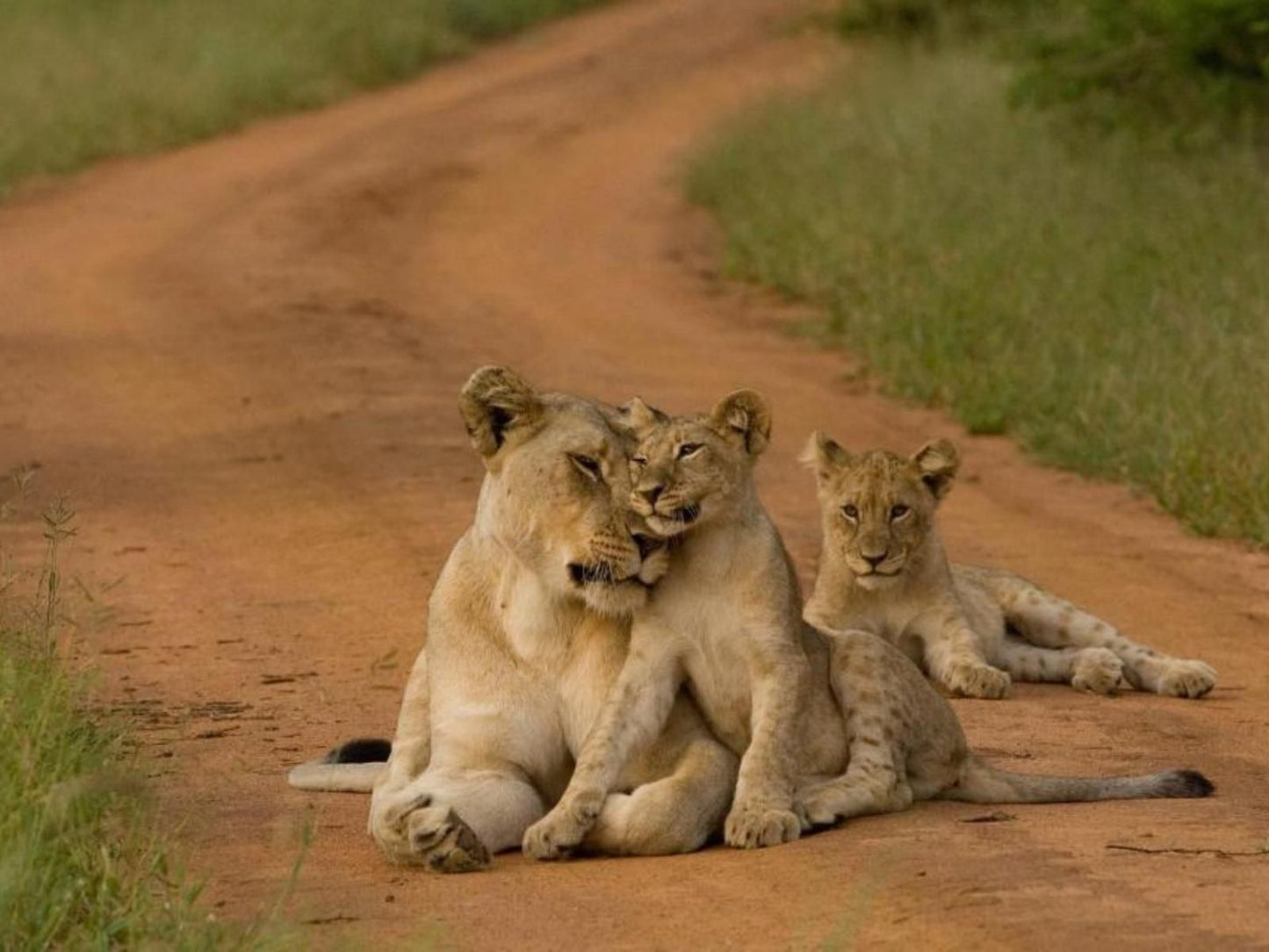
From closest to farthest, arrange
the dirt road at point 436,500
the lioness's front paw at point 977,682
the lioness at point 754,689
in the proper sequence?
the dirt road at point 436,500
the lioness at point 754,689
the lioness's front paw at point 977,682

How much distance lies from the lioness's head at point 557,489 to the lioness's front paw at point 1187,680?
111 inches

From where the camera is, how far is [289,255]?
1817cm

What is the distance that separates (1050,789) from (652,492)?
1.26m

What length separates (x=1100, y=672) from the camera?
28.2ft

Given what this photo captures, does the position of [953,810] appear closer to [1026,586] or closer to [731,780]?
[731,780]

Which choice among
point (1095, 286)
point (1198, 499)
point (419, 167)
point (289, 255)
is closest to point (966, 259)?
point (1095, 286)

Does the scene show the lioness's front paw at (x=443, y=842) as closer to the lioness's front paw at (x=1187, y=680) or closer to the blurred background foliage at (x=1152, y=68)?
the lioness's front paw at (x=1187, y=680)

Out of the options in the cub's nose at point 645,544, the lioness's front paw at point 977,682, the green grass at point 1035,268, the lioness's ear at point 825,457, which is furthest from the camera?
the green grass at point 1035,268

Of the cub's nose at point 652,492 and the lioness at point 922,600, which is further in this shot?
the lioness at point 922,600

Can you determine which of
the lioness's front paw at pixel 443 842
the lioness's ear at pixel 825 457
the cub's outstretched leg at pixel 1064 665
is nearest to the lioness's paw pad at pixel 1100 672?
the cub's outstretched leg at pixel 1064 665

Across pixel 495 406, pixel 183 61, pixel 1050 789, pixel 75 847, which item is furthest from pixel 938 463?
pixel 183 61

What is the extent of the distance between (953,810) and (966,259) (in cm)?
864

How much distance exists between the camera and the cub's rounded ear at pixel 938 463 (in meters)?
8.61

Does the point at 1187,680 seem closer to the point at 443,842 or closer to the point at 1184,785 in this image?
the point at 1184,785
